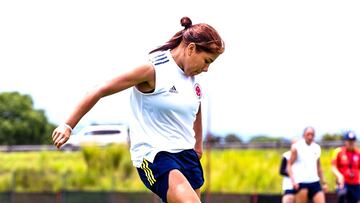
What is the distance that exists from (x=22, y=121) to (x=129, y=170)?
53.3 ft

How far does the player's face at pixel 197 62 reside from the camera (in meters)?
5.91

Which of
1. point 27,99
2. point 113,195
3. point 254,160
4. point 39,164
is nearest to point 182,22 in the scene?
point 113,195

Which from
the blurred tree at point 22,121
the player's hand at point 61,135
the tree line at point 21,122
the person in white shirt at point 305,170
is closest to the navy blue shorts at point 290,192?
the person in white shirt at point 305,170

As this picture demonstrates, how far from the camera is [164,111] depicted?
5980 millimetres

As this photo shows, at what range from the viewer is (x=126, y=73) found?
19.0ft

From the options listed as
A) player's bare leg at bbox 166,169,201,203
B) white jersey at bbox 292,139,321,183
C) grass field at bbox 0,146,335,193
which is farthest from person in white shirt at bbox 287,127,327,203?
grass field at bbox 0,146,335,193

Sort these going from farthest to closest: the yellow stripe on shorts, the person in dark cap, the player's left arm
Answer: the person in dark cap, the player's left arm, the yellow stripe on shorts

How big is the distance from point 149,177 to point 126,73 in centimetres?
67

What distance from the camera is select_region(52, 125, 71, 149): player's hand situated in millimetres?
5605

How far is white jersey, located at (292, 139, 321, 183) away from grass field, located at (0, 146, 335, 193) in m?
13.0

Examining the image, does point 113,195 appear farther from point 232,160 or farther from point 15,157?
point 15,157

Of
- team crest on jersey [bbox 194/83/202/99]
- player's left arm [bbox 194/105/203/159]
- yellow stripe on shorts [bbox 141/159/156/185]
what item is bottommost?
yellow stripe on shorts [bbox 141/159/156/185]

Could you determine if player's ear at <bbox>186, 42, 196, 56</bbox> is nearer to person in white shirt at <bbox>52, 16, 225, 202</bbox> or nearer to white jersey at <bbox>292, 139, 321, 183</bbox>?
person in white shirt at <bbox>52, 16, 225, 202</bbox>

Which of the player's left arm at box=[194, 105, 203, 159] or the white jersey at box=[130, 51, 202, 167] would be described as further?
the player's left arm at box=[194, 105, 203, 159]
